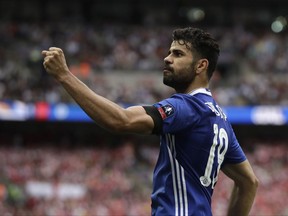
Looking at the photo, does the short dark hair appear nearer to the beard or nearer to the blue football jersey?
the beard

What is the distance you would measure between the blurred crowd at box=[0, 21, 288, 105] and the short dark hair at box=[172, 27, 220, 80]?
16.9 m

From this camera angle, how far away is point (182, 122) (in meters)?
3.19

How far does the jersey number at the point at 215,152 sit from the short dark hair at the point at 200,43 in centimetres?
34

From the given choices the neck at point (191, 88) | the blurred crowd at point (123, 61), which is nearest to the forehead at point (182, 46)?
the neck at point (191, 88)

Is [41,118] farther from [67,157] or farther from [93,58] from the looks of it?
[93,58]

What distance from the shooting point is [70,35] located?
23281 mm

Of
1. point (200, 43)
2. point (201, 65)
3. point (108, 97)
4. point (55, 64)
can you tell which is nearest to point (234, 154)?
point (201, 65)

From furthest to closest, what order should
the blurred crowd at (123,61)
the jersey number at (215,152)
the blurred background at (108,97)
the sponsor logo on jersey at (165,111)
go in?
the blurred crowd at (123,61) → the blurred background at (108,97) → the jersey number at (215,152) → the sponsor logo on jersey at (165,111)

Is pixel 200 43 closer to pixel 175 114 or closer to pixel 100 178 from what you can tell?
pixel 175 114

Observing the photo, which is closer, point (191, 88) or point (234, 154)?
point (191, 88)

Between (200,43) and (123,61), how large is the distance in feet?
63.6

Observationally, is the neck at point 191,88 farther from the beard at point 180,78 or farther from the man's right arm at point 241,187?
the man's right arm at point 241,187

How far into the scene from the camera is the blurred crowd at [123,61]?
68.3ft

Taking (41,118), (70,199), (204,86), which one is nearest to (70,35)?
(41,118)
